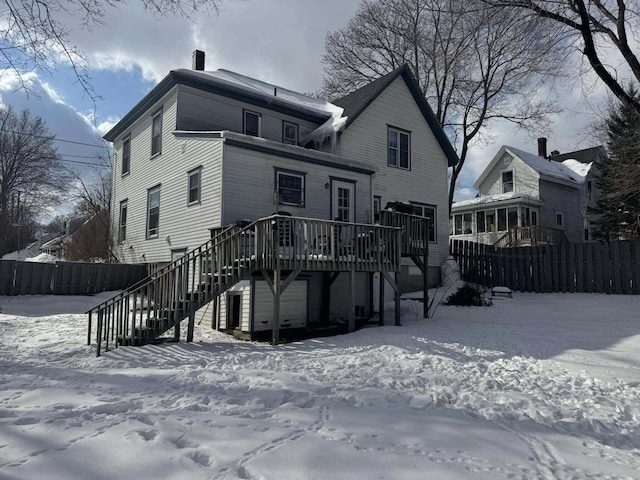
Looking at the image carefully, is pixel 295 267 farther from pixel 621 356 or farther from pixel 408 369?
pixel 621 356

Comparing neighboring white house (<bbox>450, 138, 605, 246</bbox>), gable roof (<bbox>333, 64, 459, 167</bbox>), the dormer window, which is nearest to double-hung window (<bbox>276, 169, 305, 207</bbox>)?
gable roof (<bbox>333, 64, 459, 167</bbox>)

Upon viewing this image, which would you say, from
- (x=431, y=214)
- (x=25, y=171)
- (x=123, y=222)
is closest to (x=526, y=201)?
(x=431, y=214)

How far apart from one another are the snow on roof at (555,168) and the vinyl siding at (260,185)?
19099 mm

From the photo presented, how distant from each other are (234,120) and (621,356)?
1314 cm

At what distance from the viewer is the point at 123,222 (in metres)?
19.2

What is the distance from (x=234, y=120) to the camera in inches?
625

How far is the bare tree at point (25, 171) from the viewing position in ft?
117

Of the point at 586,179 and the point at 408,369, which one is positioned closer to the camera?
the point at 408,369

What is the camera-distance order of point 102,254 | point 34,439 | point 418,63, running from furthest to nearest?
1. point 418,63
2. point 102,254
3. point 34,439

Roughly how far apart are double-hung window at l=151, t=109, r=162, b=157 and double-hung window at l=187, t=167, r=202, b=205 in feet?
10.2

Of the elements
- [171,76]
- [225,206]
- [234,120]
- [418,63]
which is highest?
[418,63]

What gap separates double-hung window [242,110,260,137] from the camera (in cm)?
1611

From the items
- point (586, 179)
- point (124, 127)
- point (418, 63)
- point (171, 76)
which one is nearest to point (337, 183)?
point (171, 76)

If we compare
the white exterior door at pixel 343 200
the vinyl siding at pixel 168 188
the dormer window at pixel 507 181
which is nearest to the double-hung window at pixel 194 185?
the vinyl siding at pixel 168 188
